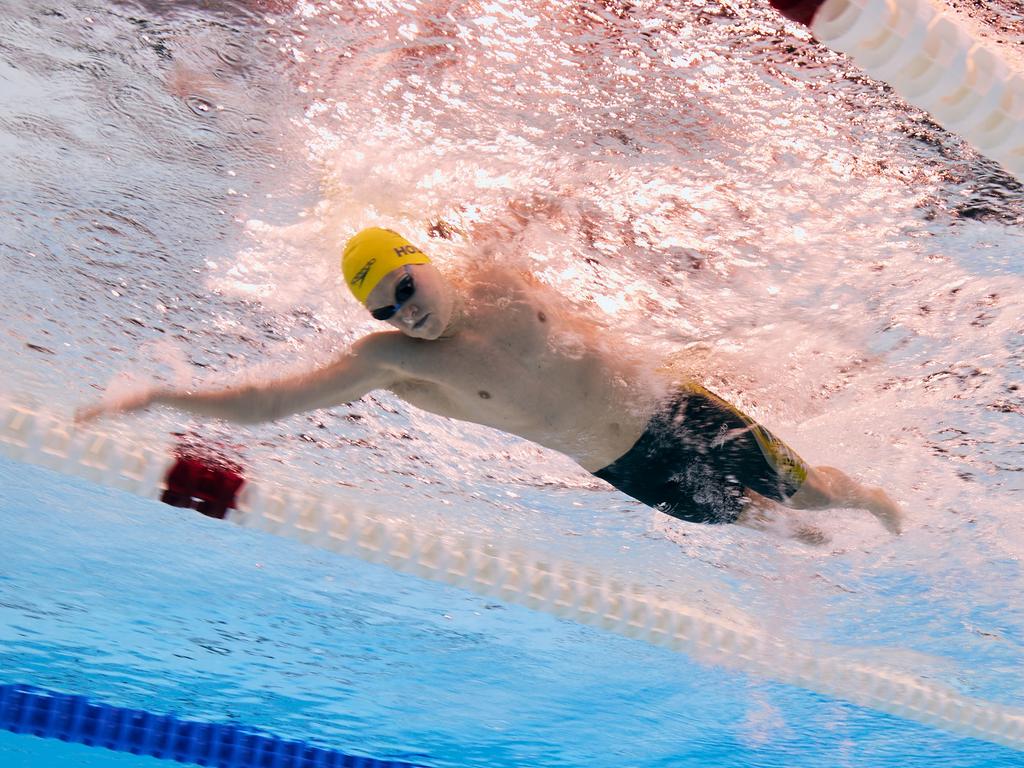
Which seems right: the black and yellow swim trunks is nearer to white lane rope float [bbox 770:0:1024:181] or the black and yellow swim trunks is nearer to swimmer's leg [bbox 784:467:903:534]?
swimmer's leg [bbox 784:467:903:534]

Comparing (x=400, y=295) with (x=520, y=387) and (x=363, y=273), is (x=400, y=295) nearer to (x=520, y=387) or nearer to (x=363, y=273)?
(x=363, y=273)

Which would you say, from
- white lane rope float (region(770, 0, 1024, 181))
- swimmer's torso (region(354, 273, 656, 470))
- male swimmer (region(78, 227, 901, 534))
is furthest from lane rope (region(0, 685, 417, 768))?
white lane rope float (region(770, 0, 1024, 181))

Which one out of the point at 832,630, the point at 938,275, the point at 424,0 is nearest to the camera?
the point at 424,0

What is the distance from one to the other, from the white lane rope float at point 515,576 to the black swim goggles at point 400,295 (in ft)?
7.65

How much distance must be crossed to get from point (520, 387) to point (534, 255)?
18.5 inches

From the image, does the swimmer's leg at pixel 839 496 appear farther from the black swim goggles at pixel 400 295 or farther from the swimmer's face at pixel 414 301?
the black swim goggles at pixel 400 295

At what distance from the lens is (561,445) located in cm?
306

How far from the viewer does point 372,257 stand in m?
2.52

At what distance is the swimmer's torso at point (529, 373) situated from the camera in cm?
276

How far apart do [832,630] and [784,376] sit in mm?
3085

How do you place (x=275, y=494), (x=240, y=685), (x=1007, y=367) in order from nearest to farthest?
(x=1007, y=367), (x=275, y=494), (x=240, y=685)

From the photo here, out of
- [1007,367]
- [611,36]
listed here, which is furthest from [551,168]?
[1007,367]

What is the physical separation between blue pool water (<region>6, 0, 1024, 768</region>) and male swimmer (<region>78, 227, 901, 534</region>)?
19 cm

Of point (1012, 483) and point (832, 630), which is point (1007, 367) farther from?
point (832, 630)
